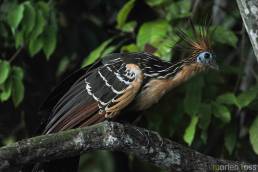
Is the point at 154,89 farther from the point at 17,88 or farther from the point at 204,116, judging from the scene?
the point at 17,88

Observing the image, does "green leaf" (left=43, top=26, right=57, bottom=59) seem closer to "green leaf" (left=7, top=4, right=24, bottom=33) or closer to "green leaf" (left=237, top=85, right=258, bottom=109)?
"green leaf" (left=7, top=4, right=24, bottom=33)

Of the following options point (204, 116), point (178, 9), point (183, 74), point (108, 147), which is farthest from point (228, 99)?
point (108, 147)

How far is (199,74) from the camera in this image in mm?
4922

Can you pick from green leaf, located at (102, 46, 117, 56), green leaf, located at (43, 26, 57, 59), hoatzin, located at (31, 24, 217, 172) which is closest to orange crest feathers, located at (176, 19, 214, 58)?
hoatzin, located at (31, 24, 217, 172)

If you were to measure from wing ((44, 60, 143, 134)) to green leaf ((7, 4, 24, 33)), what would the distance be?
25.0 inches

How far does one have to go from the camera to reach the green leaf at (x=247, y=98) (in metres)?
4.69

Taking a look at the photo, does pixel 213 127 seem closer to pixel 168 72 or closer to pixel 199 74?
pixel 199 74

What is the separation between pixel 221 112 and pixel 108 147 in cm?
136

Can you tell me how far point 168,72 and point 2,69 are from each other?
4.24 feet

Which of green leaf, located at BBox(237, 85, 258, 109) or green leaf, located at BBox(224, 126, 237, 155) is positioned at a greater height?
green leaf, located at BBox(237, 85, 258, 109)

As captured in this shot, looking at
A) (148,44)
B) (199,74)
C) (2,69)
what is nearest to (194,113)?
(199,74)

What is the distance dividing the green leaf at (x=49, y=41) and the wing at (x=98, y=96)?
24.0 inches

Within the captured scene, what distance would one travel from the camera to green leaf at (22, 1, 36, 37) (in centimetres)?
513

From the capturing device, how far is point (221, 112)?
484 cm
